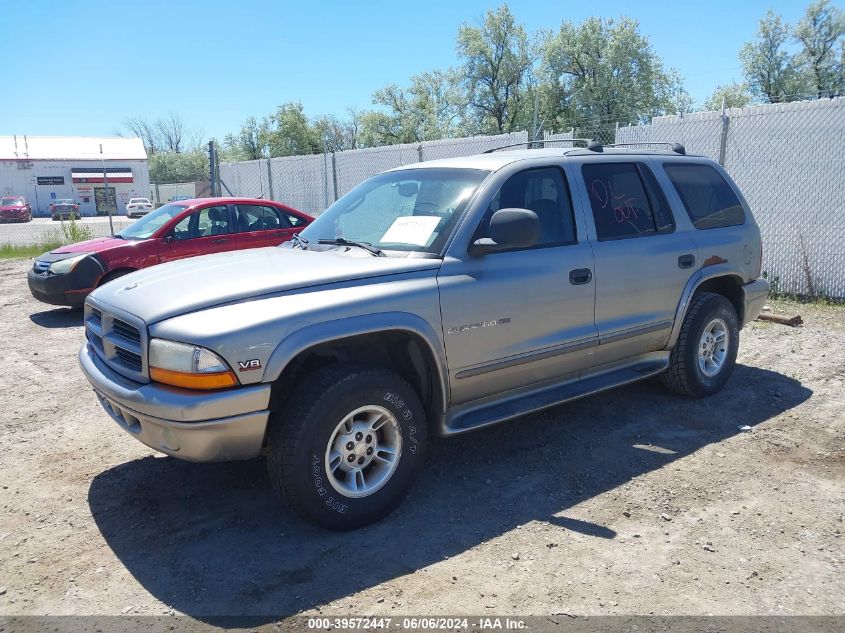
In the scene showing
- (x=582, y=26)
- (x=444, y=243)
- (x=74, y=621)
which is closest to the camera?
(x=74, y=621)

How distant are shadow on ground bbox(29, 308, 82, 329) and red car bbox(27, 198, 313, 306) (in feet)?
0.86

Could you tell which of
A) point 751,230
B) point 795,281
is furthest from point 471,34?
point 751,230

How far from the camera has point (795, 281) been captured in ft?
30.6

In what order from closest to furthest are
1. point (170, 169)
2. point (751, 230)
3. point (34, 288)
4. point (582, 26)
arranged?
point (751, 230), point (34, 288), point (582, 26), point (170, 169)

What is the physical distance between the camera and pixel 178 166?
2763 inches

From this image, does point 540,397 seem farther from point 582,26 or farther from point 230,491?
point 582,26

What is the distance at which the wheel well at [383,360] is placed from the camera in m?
3.42

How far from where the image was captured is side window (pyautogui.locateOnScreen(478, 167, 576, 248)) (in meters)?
4.14

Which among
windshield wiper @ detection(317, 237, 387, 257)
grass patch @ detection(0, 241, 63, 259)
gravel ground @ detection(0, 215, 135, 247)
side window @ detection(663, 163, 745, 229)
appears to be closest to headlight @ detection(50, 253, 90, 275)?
windshield wiper @ detection(317, 237, 387, 257)

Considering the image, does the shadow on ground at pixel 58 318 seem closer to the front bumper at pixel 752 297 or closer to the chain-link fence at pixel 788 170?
the chain-link fence at pixel 788 170

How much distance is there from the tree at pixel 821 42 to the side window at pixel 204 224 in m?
42.3

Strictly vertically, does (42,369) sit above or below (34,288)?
below

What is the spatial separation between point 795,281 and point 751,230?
4512 mm

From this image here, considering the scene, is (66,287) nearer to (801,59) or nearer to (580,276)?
(580,276)
